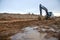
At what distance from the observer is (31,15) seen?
35.9 m

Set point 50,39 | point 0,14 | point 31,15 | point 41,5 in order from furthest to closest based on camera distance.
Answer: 1. point 31,15
2. point 0,14
3. point 41,5
4. point 50,39

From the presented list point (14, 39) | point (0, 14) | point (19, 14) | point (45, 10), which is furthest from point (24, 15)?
point (14, 39)

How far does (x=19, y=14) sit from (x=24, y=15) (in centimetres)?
151

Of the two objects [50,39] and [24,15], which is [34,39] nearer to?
[50,39]

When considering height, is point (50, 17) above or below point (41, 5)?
below

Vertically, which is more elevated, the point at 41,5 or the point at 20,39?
the point at 41,5

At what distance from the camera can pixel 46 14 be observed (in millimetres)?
22750

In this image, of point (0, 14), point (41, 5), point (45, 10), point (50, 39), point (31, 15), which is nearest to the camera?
point (50, 39)

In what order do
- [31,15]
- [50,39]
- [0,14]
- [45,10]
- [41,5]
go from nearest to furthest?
[50,39], [41,5], [45,10], [0,14], [31,15]

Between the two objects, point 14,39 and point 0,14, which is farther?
point 0,14

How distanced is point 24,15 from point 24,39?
99.1 ft

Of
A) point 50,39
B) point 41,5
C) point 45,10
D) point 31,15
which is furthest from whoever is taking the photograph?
point 31,15

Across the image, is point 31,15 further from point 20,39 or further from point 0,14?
point 20,39

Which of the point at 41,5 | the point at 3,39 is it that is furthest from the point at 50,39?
the point at 41,5
